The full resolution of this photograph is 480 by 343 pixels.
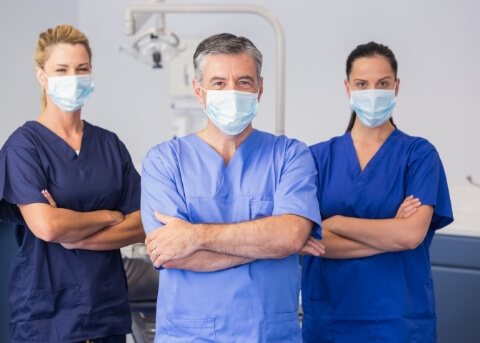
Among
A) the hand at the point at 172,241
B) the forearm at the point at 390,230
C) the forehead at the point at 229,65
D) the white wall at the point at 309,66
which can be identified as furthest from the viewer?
the white wall at the point at 309,66

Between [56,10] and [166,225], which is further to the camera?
[56,10]

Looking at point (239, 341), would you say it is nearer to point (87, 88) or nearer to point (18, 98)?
point (87, 88)

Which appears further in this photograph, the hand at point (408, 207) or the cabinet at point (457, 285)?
the cabinet at point (457, 285)

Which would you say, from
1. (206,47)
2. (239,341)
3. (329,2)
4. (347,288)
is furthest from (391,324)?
(329,2)

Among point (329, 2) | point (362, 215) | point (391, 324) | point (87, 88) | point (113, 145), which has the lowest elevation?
point (391, 324)

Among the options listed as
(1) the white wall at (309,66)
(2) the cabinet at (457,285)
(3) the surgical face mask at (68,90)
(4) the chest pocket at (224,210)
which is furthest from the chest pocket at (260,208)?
(1) the white wall at (309,66)

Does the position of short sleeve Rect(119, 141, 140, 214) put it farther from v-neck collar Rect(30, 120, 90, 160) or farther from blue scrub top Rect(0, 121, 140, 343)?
v-neck collar Rect(30, 120, 90, 160)

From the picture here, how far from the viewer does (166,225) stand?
1343mm

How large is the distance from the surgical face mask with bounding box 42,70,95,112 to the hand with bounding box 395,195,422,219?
83 centimetres

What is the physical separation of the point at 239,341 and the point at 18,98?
228cm

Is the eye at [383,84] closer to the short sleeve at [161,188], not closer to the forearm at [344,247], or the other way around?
the forearm at [344,247]

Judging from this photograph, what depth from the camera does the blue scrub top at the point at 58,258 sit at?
65.4 inches

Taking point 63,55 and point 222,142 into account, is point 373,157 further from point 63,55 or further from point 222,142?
point 63,55

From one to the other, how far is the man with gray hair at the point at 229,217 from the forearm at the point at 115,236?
0.32 metres
